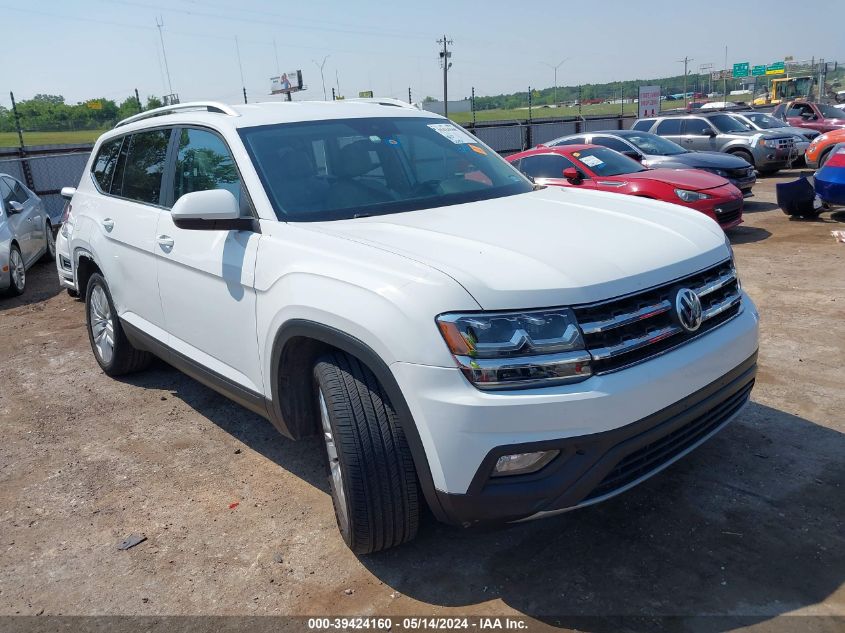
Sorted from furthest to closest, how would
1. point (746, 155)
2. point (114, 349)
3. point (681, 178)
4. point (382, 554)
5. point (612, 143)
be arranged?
point (746, 155)
point (612, 143)
point (681, 178)
point (114, 349)
point (382, 554)

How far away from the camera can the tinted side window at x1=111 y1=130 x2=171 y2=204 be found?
4.38m

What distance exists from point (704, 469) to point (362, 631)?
1935 millimetres

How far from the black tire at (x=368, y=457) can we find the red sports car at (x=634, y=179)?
651 centimetres

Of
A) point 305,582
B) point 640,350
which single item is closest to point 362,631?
point 305,582

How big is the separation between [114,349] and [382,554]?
121 inches

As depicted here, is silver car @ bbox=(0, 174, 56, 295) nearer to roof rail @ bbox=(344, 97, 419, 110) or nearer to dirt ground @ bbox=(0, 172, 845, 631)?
dirt ground @ bbox=(0, 172, 845, 631)

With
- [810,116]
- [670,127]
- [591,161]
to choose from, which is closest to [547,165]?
[591,161]

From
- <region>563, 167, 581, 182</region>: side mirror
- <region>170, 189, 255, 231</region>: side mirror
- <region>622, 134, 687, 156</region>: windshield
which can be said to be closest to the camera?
<region>170, 189, 255, 231</region>: side mirror

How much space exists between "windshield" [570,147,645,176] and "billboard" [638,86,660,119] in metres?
18.1

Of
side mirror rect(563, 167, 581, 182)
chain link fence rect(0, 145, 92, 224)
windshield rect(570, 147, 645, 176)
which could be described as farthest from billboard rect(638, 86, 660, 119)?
side mirror rect(563, 167, 581, 182)

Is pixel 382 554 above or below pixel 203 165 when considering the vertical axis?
below

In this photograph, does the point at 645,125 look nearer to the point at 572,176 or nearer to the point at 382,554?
the point at 572,176

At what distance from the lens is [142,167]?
4621 millimetres

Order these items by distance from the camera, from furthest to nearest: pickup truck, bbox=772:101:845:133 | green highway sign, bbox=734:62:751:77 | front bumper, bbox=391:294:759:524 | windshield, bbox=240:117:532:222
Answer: green highway sign, bbox=734:62:751:77, pickup truck, bbox=772:101:845:133, windshield, bbox=240:117:532:222, front bumper, bbox=391:294:759:524
